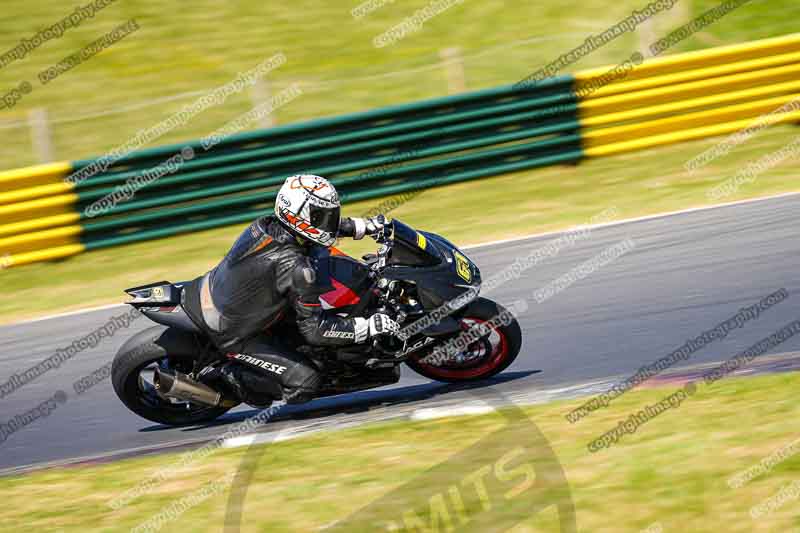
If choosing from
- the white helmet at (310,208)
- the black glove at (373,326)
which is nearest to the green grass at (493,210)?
the black glove at (373,326)

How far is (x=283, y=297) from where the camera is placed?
6.46 m

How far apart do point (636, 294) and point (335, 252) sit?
9.95ft

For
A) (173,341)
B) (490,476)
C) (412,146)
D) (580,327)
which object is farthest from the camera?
(412,146)

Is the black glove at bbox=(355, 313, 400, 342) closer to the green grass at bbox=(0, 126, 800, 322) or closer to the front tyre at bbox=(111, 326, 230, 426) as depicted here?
the front tyre at bbox=(111, 326, 230, 426)

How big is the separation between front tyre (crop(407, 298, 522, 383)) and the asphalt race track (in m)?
0.14

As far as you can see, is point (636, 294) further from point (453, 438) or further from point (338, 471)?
point (338, 471)

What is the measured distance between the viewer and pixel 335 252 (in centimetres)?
672

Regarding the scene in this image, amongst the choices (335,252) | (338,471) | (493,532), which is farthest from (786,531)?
(335,252)

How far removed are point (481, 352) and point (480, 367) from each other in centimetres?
13

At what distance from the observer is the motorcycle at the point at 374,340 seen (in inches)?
257

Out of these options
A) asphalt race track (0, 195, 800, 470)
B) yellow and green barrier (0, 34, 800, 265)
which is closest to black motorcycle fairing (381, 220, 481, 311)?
asphalt race track (0, 195, 800, 470)

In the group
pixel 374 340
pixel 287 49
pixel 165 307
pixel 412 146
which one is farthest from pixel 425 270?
pixel 287 49

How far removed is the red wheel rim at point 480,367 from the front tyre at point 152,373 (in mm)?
1500

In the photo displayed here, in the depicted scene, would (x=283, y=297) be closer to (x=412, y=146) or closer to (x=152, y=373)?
(x=152, y=373)
